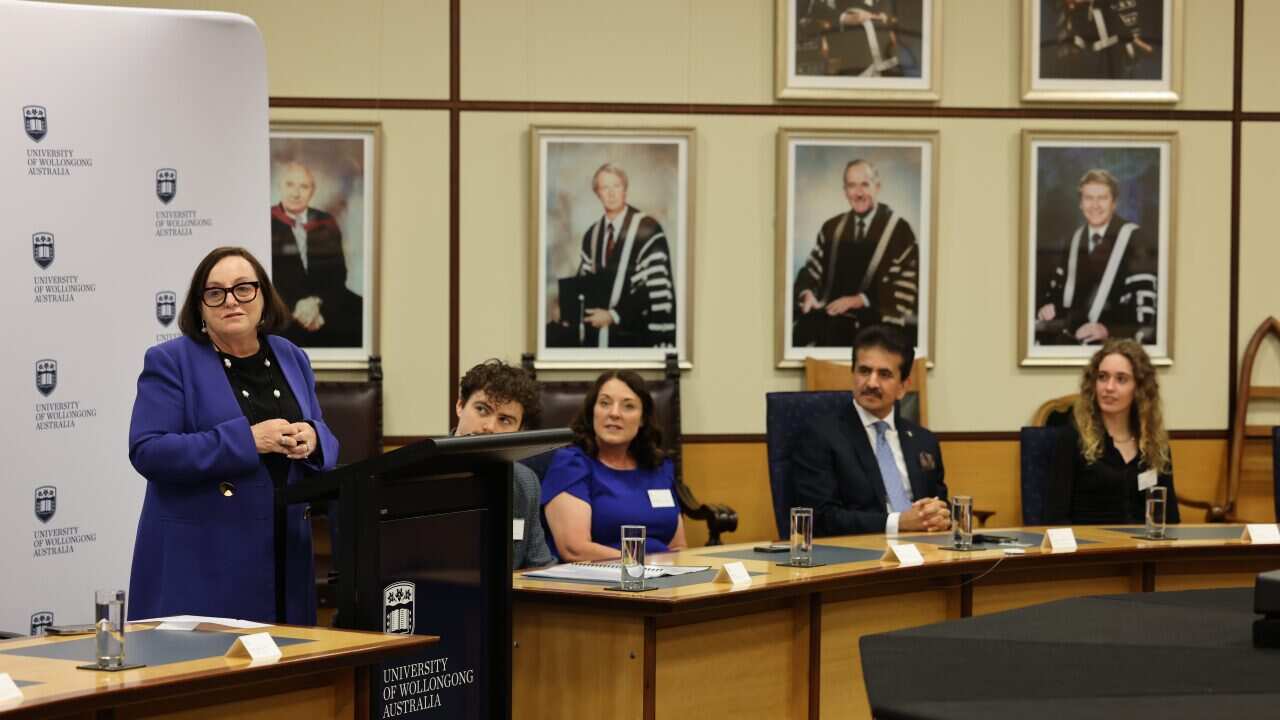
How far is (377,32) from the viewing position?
6371 millimetres

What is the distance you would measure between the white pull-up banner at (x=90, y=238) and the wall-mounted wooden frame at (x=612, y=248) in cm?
182

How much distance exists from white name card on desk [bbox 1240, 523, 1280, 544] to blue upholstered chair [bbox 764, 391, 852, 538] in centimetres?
142

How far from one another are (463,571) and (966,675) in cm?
168

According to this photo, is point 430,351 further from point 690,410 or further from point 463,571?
point 463,571

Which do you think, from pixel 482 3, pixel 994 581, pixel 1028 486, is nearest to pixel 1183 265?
pixel 1028 486

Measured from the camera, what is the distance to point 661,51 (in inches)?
255

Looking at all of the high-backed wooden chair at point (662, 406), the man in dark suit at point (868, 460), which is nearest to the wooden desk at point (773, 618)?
the man in dark suit at point (868, 460)

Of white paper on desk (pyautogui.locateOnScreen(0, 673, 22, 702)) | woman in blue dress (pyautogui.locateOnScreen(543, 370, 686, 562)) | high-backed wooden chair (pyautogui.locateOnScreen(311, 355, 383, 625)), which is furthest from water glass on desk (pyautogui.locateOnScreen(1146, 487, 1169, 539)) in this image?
white paper on desk (pyautogui.locateOnScreen(0, 673, 22, 702))

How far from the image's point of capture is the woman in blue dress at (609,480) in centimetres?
435

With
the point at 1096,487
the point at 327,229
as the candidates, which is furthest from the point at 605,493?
the point at 327,229

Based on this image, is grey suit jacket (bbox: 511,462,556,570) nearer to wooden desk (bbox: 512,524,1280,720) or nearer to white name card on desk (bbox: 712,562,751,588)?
wooden desk (bbox: 512,524,1280,720)

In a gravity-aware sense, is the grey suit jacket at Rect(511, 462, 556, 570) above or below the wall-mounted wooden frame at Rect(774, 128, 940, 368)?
below

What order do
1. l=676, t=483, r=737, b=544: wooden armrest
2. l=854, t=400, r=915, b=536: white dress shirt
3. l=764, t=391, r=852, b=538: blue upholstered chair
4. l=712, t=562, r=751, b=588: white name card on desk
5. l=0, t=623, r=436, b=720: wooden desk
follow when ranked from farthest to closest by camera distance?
l=676, t=483, r=737, b=544: wooden armrest → l=764, t=391, r=852, b=538: blue upholstered chair → l=854, t=400, r=915, b=536: white dress shirt → l=712, t=562, r=751, b=588: white name card on desk → l=0, t=623, r=436, b=720: wooden desk

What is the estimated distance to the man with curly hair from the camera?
4.07 metres
